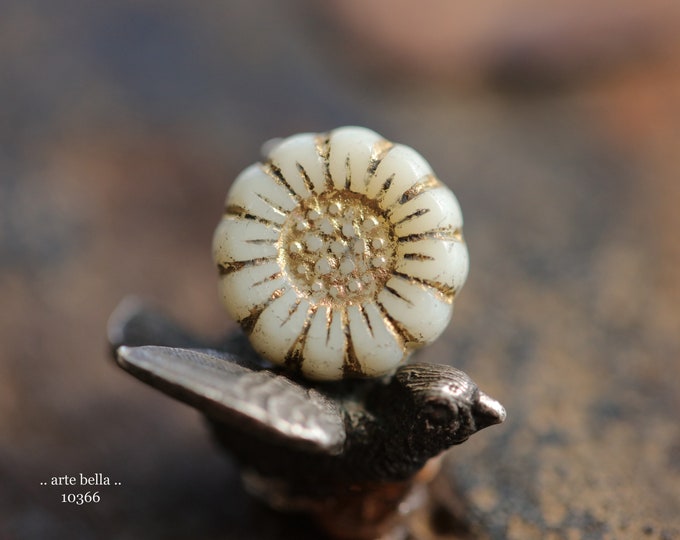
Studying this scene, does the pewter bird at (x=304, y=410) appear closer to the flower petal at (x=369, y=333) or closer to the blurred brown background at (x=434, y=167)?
the flower petal at (x=369, y=333)

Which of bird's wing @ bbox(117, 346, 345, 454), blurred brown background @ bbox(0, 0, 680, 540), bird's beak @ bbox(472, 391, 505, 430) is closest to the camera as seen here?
bird's wing @ bbox(117, 346, 345, 454)

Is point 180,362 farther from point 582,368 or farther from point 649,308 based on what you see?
point 649,308

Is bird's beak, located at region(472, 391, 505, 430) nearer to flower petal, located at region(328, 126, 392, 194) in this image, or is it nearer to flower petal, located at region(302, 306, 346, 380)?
flower petal, located at region(302, 306, 346, 380)

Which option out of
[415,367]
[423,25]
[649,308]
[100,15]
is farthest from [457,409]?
[100,15]

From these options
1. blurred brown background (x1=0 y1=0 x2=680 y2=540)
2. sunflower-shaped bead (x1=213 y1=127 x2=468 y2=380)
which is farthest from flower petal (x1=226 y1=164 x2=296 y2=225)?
blurred brown background (x1=0 y1=0 x2=680 y2=540)

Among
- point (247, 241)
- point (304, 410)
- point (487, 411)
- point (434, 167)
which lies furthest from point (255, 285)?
point (434, 167)

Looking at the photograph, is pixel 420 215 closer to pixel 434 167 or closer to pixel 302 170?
pixel 302 170
